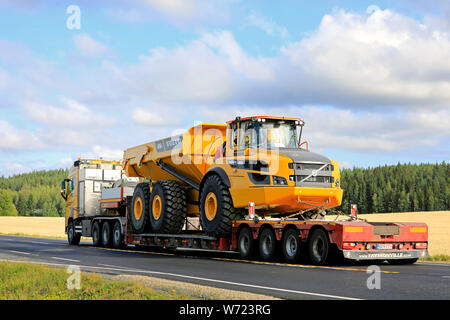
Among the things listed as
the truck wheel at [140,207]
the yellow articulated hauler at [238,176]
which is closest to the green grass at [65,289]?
the yellow articulated hauler at [238,176]

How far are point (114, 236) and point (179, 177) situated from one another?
7.13 m

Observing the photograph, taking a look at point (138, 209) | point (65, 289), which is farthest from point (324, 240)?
point (138, 209)

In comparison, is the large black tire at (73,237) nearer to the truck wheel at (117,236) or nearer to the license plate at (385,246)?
the truck wheel at (117,236)

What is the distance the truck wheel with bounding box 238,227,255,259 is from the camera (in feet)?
60.8

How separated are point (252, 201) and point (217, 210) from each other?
160cm

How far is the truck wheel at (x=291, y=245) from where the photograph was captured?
1677 cm

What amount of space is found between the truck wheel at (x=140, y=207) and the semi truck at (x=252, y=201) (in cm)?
4

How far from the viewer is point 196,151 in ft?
70.0

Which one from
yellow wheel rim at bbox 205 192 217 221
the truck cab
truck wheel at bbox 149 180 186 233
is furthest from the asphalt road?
the truck cab

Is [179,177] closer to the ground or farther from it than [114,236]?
farther from it

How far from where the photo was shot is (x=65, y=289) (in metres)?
11.3
